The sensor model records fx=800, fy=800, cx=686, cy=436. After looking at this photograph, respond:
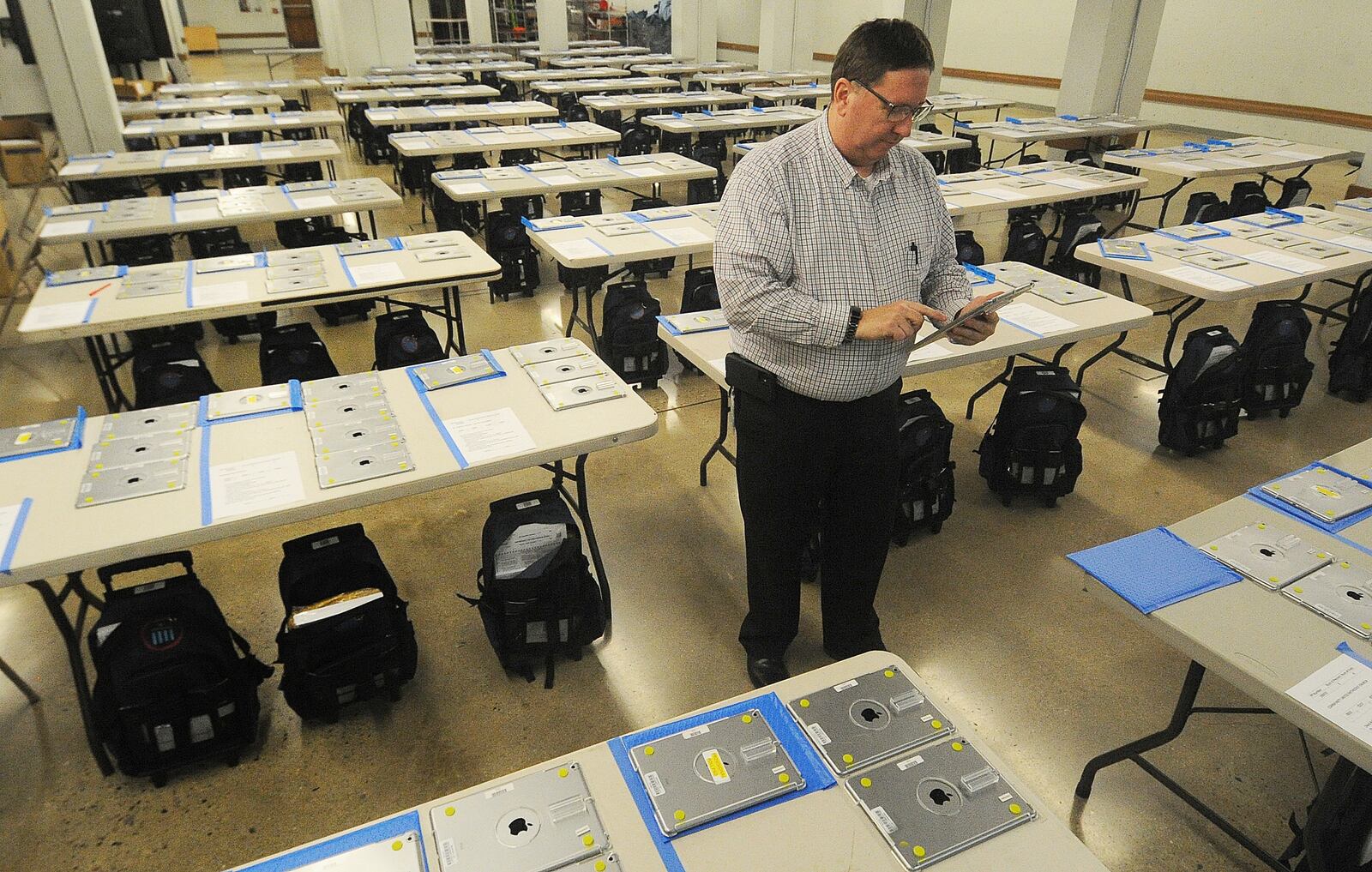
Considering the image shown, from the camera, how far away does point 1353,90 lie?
10352 millimetres

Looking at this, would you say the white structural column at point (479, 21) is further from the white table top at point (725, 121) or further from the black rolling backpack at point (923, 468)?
the black rolling backpack at point (923, 468)

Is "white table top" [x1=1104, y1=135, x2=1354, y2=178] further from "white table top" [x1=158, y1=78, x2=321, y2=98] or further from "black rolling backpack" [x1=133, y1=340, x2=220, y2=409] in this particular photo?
"white table top" [x1=158, y1=78, x2=321, y2=98]

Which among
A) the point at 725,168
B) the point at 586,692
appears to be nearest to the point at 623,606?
the point at 586,692

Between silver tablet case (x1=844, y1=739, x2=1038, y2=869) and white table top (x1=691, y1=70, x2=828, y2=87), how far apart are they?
11960 millimetres

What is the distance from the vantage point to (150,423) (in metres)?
2.37

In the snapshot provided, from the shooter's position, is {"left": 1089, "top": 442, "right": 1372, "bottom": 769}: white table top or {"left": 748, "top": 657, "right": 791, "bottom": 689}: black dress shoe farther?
{"left": 748, "top": 657, "right": 791, "bottom": 689}: black dress shoe

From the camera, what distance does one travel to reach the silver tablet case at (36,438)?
2.22m

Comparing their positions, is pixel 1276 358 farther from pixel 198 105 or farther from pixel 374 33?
pixel 374 33

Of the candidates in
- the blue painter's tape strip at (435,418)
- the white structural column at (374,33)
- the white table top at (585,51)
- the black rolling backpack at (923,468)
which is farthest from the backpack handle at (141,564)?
the white table top at (585,51)

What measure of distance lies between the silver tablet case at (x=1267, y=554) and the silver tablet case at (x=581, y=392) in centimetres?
166

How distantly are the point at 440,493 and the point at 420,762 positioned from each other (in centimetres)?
152

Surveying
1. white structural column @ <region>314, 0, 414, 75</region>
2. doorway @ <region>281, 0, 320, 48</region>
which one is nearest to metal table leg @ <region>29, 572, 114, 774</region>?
white structural column @ <region>314, 0, 414, 75</region>

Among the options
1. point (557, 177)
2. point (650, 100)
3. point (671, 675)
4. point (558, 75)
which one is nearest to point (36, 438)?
point (671, 675)

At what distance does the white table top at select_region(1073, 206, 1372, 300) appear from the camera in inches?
148
